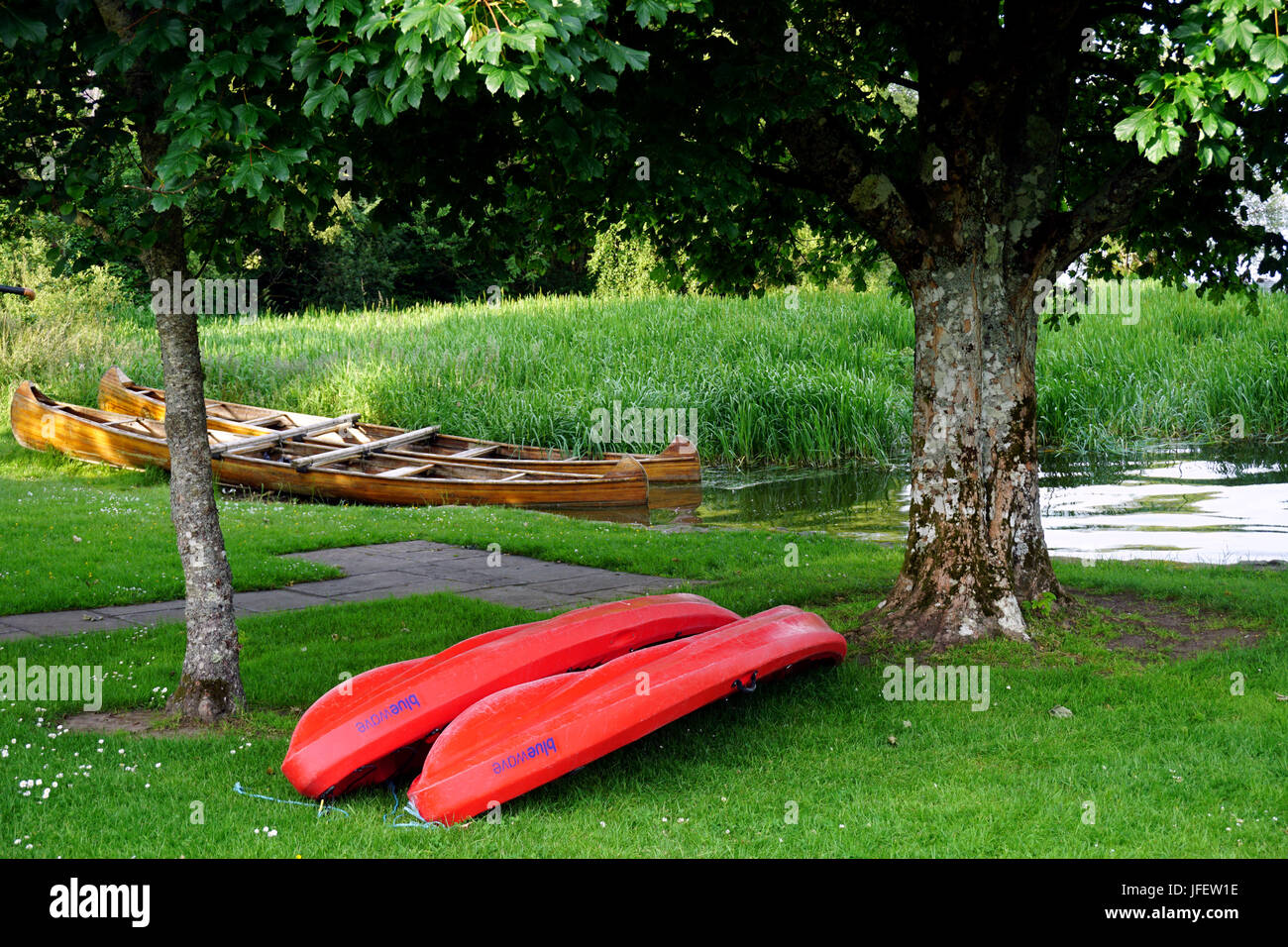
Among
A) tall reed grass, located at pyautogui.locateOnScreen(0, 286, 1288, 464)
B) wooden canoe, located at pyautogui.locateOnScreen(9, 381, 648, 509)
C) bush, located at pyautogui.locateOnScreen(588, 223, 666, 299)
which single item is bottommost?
wooden canoe, located at pyautogui.locateOnScreen(9, 381, 648, 509)

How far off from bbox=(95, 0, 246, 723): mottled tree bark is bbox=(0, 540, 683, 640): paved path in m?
2.42

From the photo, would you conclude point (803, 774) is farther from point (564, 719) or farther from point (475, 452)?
point (475, 452)

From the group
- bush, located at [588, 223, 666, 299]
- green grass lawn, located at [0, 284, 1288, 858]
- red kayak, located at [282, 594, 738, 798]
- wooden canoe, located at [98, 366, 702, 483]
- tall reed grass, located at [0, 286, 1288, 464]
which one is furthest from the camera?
bush, located at [588, 223, 666, 299]

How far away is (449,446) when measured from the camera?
1912 centimetres

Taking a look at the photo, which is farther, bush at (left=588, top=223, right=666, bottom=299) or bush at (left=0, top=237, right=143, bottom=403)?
bush at (left=588, top=223, right=666, bottom=299)

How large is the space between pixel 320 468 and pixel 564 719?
12075 mm

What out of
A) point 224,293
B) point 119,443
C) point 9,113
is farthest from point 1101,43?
point 224,293

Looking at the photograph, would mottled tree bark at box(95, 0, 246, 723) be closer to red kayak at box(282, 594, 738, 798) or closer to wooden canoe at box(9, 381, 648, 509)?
red kayak at box(282, 594, 738, 798)

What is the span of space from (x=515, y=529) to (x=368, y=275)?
36.1 meters

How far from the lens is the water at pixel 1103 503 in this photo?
1304 centimetres

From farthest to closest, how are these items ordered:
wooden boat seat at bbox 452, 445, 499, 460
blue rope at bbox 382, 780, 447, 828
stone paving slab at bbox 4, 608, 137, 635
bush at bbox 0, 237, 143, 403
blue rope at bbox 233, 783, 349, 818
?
bush at bbox 0, 237, 143, 403 < wooden boat seat at bbox 452, 445, 499, 460 < stone paving slab at bbox 4, 608, 137, 635 < blue rope at bbox 233, 783, 349, 818 < blue rope at bbox 382, 780, 447, 828

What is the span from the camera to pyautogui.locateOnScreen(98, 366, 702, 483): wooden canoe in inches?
671

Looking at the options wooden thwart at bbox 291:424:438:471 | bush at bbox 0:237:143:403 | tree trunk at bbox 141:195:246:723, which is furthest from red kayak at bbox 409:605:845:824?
bush at bbox 0:237:143:403

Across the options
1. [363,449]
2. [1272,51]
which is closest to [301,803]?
[1272,51]
